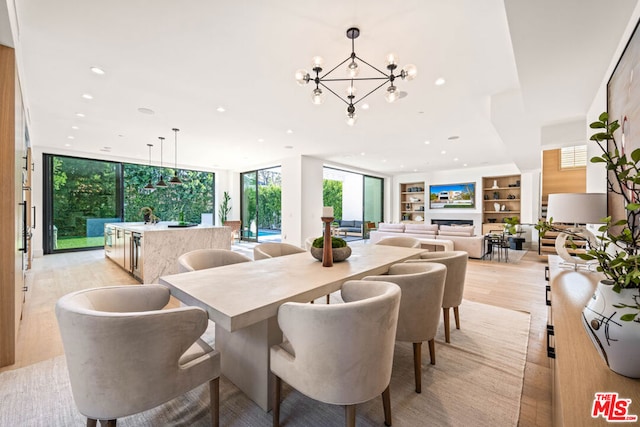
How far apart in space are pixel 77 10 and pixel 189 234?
3.11 m

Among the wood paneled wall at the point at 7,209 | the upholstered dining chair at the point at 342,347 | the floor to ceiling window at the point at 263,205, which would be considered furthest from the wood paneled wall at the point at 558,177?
the wood paneled wall at the point at 7,209

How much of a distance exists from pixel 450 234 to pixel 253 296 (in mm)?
6310

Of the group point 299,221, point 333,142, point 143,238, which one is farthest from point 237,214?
point 143,238

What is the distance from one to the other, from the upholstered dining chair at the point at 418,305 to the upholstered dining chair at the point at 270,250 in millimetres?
1447

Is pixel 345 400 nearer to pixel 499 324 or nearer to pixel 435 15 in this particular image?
pixel 499 324

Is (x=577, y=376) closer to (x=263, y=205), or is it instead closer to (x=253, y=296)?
(x=253, y=296)

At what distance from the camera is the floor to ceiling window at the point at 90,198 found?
677cm

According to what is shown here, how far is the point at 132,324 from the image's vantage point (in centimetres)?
108

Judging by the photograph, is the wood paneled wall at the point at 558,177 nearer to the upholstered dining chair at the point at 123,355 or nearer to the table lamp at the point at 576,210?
the table lamp at the point at 576,210

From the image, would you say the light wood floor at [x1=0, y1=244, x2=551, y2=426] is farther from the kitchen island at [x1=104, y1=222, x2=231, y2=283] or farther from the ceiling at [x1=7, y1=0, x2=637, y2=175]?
the ceiling at [x1=7, y1=0, x2=637, y2=175]

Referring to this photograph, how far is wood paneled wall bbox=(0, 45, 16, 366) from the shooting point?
82.4 inches

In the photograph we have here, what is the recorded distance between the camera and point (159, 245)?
167 inches

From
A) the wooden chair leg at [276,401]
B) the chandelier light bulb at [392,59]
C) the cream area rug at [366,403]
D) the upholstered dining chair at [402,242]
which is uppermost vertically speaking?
→ the chandelier light bulb at [392,59]

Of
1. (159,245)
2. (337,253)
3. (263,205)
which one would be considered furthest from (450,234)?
(159,245)
